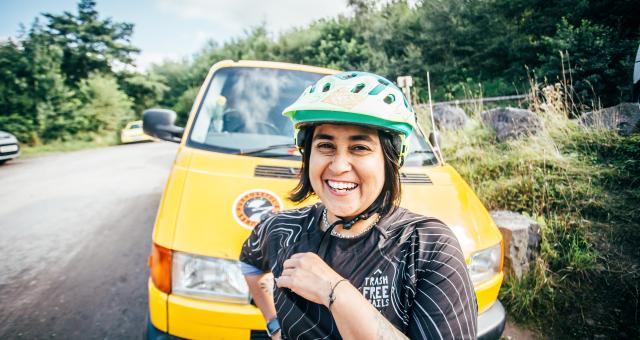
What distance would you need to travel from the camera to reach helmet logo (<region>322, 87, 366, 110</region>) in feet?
3.64

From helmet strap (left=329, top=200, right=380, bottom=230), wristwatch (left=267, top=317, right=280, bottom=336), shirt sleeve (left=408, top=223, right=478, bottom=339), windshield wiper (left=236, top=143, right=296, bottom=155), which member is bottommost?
wristwatch (left=267, top=317, right=280, bottom=336)

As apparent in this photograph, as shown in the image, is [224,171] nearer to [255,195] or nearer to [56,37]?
[255,195]

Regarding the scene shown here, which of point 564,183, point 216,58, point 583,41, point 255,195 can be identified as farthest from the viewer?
point 216,58

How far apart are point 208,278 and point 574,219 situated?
11.6 feet

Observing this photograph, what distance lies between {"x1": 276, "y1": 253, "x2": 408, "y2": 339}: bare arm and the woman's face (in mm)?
242

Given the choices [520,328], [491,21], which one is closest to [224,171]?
[520,328]

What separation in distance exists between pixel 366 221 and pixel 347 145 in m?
0.30

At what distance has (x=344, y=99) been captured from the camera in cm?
113

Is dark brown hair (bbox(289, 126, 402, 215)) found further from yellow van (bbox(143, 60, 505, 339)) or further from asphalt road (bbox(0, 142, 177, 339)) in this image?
asphalt road (bbox(0, 142, 177, 339))

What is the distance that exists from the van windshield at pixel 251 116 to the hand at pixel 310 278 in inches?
53.0

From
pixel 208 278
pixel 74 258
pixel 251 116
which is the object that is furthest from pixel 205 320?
pixel 74 258

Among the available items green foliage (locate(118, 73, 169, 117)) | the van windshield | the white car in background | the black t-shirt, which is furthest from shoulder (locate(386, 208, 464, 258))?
green foliage (locate(118, 73, 169, 117))

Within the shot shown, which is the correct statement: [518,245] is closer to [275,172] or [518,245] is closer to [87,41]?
[275,172]

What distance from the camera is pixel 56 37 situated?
32125mm
